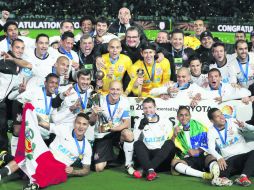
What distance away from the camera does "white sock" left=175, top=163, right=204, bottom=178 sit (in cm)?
777

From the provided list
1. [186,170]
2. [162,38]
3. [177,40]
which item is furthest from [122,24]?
[186,170]

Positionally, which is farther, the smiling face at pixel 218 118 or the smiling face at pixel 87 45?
the smiling face at pixel 87 45

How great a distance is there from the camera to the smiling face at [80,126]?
7.84 metres

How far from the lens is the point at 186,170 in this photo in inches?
308

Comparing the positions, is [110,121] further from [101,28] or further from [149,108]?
[101,28]

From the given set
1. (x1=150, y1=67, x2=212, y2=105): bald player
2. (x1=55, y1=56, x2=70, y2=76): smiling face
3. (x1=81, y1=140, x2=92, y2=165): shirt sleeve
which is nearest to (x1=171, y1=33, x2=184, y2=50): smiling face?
(x1=150, y1=67, x2=212, y2=105): bald player

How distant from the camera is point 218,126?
26.1ft

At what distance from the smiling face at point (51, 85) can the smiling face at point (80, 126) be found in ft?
2.14

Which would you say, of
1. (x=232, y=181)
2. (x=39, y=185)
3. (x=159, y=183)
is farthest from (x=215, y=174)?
(x=39, y=185)

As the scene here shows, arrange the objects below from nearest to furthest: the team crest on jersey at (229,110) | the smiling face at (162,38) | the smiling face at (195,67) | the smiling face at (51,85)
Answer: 1. the smiling face at (51,85)
2. the team crest on jersey at (229,110)
3. the smiling face at (195,67)
4. the smiling face at (162,38)

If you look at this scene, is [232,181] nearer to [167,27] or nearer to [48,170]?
[48,170]

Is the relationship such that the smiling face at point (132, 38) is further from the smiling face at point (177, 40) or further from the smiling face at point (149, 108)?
the smiling face at point (149, 108)

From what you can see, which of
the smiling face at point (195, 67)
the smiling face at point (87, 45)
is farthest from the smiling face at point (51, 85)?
the smiling face at point (195, 67)

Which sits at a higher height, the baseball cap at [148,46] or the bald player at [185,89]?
the baseball cap at [148,46]
